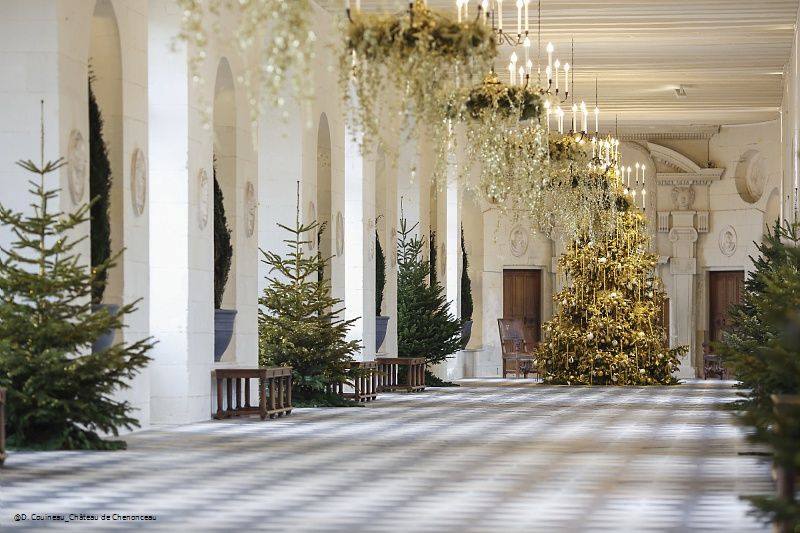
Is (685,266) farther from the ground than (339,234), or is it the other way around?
(339,234)

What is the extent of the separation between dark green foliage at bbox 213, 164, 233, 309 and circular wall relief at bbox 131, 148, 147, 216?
215cm

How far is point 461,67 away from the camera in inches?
335

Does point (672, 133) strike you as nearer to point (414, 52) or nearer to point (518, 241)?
point (518, 241)

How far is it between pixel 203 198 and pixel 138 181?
1.57m

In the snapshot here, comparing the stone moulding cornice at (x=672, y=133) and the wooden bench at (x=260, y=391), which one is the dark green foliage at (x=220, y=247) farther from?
the stone moulding cornice at (x=672, y=133)

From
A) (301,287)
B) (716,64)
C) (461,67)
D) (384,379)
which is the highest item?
(716,64)

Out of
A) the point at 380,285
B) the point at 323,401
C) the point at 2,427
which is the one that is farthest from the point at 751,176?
the point at 2,427

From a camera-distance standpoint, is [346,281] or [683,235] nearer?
[346,281]

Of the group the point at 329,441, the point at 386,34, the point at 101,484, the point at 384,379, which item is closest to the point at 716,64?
the point at 384,379

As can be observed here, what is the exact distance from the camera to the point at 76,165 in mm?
10367

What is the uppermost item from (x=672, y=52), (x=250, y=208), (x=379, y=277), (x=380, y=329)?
(x=672, y=52)

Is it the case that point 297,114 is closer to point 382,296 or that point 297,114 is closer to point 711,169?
point 382,296

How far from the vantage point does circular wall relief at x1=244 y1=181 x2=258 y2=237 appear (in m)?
14.4

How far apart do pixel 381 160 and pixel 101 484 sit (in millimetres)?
13714
